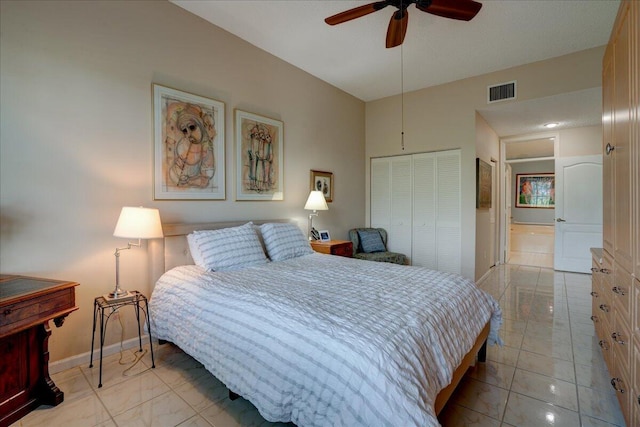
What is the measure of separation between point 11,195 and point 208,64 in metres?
1.94

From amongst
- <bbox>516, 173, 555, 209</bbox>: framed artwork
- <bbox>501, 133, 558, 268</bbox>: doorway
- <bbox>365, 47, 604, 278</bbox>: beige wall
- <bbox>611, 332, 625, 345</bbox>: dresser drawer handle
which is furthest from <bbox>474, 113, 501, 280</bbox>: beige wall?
<bbox>516, 173, 555, 209</bbox>: framed artwork

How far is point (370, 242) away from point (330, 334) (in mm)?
3461

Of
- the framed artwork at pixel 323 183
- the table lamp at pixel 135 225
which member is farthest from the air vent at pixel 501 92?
the table lamp at pixel 135 225

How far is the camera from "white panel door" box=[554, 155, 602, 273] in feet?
16.3

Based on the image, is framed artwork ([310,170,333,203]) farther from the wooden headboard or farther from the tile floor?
the tile floor

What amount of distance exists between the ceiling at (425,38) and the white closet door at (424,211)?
3.58 feet

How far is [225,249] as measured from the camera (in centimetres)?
259

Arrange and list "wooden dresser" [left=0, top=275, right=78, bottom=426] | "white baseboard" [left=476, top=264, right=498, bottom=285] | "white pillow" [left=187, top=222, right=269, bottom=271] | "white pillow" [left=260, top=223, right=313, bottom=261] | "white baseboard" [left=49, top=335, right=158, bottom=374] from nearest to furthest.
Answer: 1. "wooden dresser" [left=0, top=275, right=78, bottom=426]
2. "white baseboard" [left=49, top=335, right=158, bottom=374]
3. "white pillow" [left=187, top=222, right=269, bottom=271]
4. "white pillow" [left=260, top=223, right=313, bottom=261]
5. "white baseboard" [left=476, top=264, right=498, bottom=285]

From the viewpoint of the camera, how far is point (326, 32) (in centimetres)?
314

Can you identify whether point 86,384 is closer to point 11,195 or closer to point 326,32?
point 11,195

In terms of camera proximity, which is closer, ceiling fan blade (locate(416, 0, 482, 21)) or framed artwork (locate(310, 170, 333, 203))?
ceiling fan blade (locate(416, 0, 482, 21))

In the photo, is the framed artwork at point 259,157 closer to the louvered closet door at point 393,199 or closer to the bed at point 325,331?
the bed at point 325,331

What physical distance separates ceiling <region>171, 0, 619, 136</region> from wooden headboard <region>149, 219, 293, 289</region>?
203 cm

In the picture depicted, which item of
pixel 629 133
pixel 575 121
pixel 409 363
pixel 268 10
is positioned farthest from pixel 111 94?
pixel 575 121
